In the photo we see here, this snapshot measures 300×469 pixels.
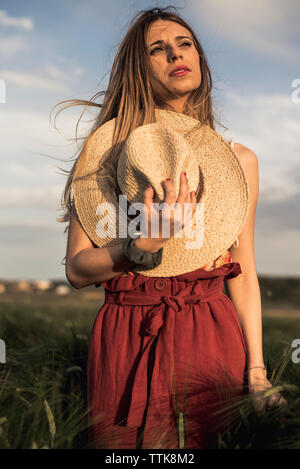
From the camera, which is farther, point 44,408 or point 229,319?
point 229,319

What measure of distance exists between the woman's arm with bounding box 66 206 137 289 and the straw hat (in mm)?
66

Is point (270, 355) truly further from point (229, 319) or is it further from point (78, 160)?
point (78, 160)

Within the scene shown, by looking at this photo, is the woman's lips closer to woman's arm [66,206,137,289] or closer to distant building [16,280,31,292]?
woman's arm [66,206,137,289]

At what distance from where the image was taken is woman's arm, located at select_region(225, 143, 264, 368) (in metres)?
2.36

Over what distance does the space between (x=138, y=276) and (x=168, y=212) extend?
0.45 metres

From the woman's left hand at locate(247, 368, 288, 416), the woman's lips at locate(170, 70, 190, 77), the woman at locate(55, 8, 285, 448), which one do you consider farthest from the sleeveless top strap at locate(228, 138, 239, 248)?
the woman's left hand at locate(247, 368, 288, 416)

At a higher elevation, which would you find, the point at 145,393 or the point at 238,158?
the point at 238,158

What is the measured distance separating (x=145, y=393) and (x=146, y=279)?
19.9 inches

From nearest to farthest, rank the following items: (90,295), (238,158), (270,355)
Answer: (238,158)
(270,355)
(90,295)

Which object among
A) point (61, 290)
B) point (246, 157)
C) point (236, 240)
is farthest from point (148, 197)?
point (61, 290)

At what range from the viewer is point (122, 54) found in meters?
2.76

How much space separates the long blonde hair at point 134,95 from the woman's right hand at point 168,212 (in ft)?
1.65

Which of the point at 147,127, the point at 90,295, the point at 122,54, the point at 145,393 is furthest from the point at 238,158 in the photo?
the point at 90,295

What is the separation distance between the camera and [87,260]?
7.34 feet
